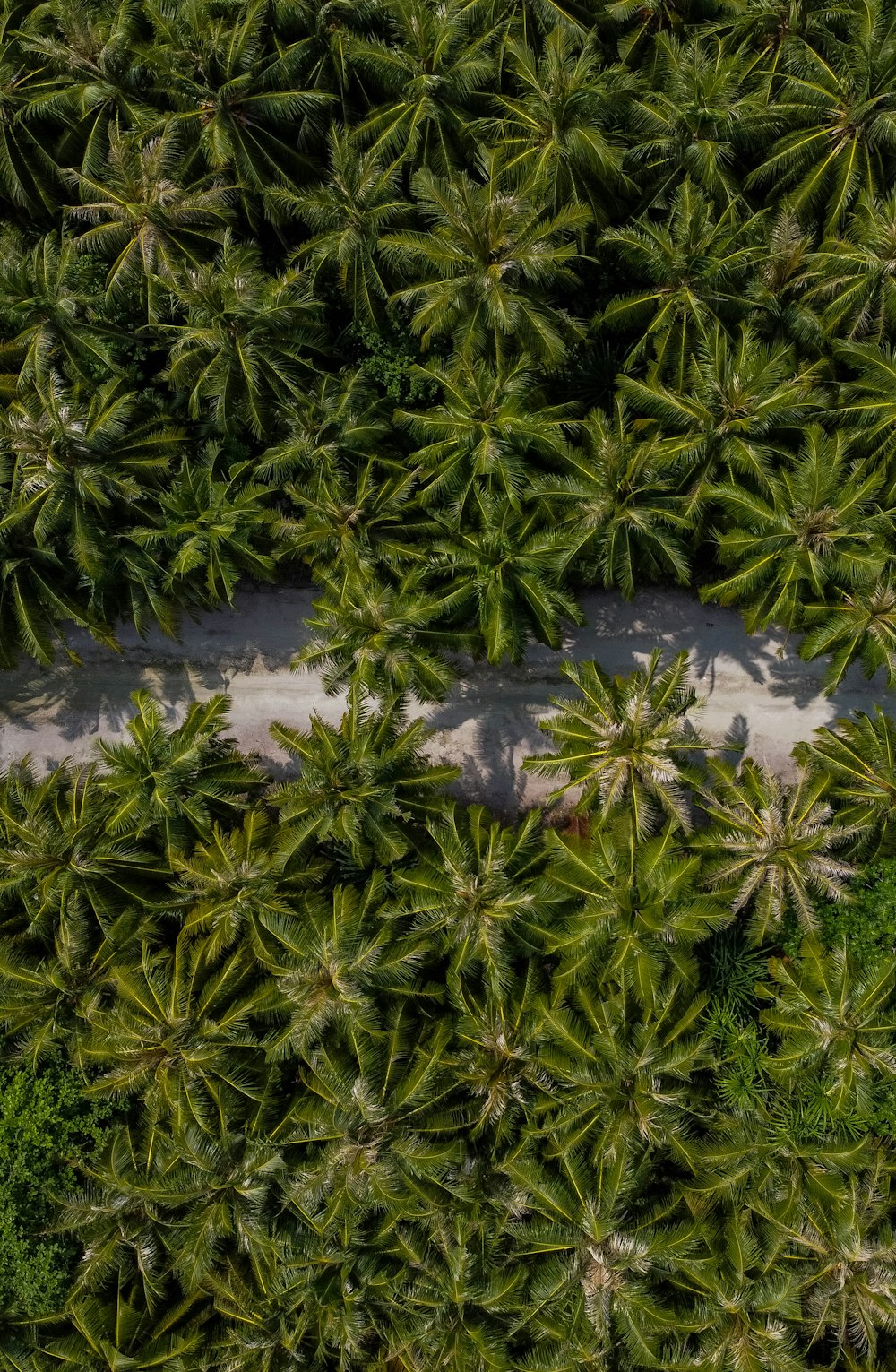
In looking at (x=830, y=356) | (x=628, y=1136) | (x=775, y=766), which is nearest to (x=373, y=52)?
(x=830, y=356)

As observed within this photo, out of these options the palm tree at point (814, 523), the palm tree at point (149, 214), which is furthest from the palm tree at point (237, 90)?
the palm tree at point (814, 523)

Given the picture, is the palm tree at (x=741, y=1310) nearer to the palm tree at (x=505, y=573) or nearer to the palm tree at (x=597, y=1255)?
the palm tree at (x=597, y=1255)

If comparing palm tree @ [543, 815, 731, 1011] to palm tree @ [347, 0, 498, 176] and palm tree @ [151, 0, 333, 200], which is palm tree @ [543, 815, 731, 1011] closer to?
palm tree @ [347, 0, 498, 176]

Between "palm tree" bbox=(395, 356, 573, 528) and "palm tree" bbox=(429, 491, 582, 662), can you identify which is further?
"palm tree" bbox=(429, 491, 582, 662)

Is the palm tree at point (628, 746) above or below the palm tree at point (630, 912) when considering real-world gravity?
above

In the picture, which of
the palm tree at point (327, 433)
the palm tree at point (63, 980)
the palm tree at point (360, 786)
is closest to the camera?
the palm tree at point (360, 786)

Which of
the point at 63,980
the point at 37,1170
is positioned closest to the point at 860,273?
the point at 63,980

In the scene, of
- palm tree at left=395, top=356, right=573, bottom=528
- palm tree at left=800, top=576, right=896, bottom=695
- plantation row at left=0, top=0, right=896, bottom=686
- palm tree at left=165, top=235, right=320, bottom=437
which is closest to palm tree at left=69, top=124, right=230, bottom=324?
plantation row at left=0, top=0, right=896, bottom=686
